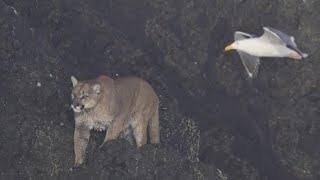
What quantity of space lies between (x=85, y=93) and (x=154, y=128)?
1.40 m

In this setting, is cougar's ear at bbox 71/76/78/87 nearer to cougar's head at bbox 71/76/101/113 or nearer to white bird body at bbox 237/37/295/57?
cougar's head at bbox 71/76/101/113

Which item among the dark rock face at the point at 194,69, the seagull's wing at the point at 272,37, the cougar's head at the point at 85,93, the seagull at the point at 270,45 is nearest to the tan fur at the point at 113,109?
the cougar's head at the point at 85,93

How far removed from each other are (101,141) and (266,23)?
10.2 feet

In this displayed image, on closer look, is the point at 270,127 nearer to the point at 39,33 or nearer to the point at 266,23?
the point at 266,23

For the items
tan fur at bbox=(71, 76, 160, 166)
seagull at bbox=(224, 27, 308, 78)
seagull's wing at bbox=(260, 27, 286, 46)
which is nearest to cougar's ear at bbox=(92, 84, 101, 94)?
tan fur at bbox=(71, 76, 160, 166)

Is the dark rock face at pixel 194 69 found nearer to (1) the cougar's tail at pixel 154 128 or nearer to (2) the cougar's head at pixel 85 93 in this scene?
(1) the cougar's tail at pixel 154 128

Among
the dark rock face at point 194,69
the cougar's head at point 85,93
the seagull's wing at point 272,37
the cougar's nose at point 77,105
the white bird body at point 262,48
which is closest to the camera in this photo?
the seagull's wing at point 272,37

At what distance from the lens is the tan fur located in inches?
383

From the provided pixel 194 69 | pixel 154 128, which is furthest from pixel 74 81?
pixel 194 69

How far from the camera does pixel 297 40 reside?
10328mm

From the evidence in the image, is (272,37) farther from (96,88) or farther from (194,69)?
(194,69)

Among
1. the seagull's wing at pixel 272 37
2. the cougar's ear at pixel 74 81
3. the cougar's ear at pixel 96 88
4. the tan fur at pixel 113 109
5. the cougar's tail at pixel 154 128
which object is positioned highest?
the seagull's wing at pixel 272 37

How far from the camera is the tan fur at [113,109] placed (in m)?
9.73

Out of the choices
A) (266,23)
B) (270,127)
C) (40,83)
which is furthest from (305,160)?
(40,83)
